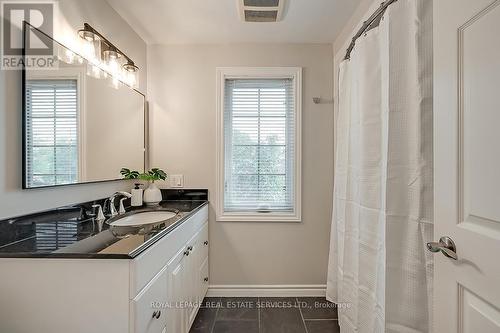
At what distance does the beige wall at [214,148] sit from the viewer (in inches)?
88.4

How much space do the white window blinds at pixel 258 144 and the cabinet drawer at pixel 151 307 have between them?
1.15 metres

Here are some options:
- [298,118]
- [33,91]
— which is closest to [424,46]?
[298,118]

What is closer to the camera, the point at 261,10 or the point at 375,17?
the point at 375,17

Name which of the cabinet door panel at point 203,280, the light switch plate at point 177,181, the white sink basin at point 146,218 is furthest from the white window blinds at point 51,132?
the cabinet door panel at point 203,280

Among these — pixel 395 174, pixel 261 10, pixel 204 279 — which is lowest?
pixel 204 279

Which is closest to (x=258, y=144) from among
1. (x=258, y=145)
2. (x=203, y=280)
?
(x=258, y=145)

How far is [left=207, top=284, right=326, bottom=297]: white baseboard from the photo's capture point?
222 centimetres

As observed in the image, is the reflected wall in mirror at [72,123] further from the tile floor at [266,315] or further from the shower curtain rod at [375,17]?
the shower curtain rod at [375,17]

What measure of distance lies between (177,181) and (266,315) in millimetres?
1386

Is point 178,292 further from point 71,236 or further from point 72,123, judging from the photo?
point 72,123

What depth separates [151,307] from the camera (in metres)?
1.06

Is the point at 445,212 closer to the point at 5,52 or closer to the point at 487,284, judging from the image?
the point at 487,284

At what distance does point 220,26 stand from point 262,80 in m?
0.58

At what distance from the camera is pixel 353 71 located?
1.56m
